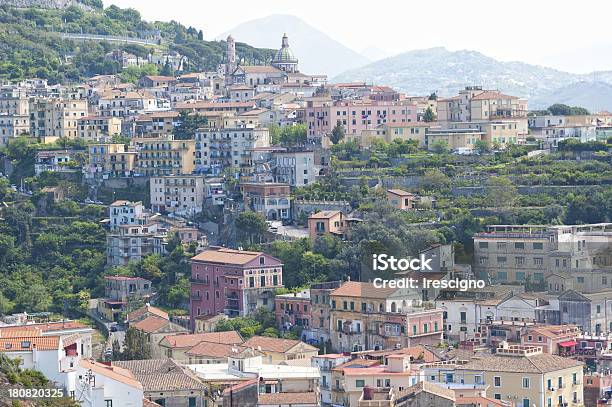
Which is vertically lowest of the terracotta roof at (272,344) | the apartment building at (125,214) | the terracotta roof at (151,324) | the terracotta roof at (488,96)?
the terracotta roof at (151,324)

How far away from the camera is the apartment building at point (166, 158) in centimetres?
5269

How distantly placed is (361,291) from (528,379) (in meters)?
8.42

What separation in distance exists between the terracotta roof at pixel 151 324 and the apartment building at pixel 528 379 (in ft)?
33.8

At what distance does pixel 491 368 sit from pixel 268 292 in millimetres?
12644

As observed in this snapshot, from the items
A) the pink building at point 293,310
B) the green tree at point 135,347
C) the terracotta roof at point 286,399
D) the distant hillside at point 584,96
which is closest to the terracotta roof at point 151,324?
the pink building at point 293,310

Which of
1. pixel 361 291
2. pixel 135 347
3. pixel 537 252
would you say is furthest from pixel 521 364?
pixel 537 252

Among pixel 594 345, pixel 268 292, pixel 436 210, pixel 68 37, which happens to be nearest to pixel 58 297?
pixel 268 292

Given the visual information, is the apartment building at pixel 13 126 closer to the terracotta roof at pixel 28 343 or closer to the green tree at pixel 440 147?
the green tree at pixel 440 147

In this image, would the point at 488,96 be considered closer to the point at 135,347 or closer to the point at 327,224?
the point at 327,224

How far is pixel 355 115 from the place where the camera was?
56.5m

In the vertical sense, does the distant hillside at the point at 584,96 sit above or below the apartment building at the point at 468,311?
above

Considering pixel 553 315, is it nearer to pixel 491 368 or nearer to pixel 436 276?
pixel 436 276

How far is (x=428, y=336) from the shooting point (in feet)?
119

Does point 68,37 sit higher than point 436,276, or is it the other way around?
point 68,37
